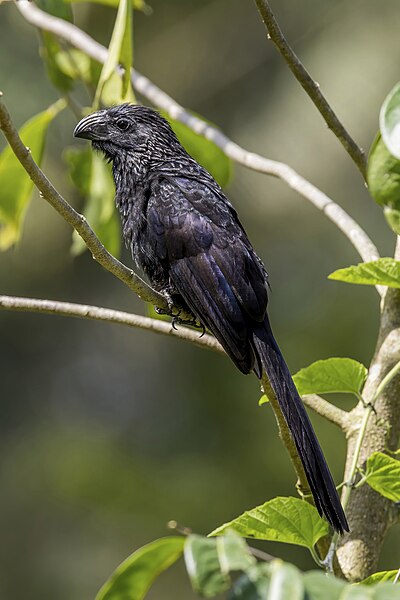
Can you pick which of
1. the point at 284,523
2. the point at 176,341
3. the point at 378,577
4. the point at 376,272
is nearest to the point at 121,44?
the point at 376,272

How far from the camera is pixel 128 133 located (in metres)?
3.69

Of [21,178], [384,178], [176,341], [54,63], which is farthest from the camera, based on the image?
[176,341]

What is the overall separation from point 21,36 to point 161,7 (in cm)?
144

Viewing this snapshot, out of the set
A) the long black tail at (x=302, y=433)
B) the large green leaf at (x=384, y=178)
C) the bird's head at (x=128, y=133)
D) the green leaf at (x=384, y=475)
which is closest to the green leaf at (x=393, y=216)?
the large green leaf at (x=384, y=178)

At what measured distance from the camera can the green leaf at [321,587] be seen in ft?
3.85

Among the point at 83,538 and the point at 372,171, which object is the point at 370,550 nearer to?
the point at 372,171

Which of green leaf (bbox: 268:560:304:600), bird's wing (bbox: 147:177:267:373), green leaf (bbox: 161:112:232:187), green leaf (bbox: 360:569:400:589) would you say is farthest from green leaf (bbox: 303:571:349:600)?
green leaf (bbox: 161:112:232:187)

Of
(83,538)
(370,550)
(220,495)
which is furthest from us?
(83,538)

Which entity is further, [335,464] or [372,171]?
[335,464]

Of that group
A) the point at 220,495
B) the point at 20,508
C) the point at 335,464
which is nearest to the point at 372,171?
the point at 335,464

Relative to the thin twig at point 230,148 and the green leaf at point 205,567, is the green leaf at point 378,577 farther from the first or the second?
the thin twig at point 230,148

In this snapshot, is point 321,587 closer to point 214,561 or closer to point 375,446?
point 214,561

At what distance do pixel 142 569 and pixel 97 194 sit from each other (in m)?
2.16

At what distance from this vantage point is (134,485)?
7.29 metres
